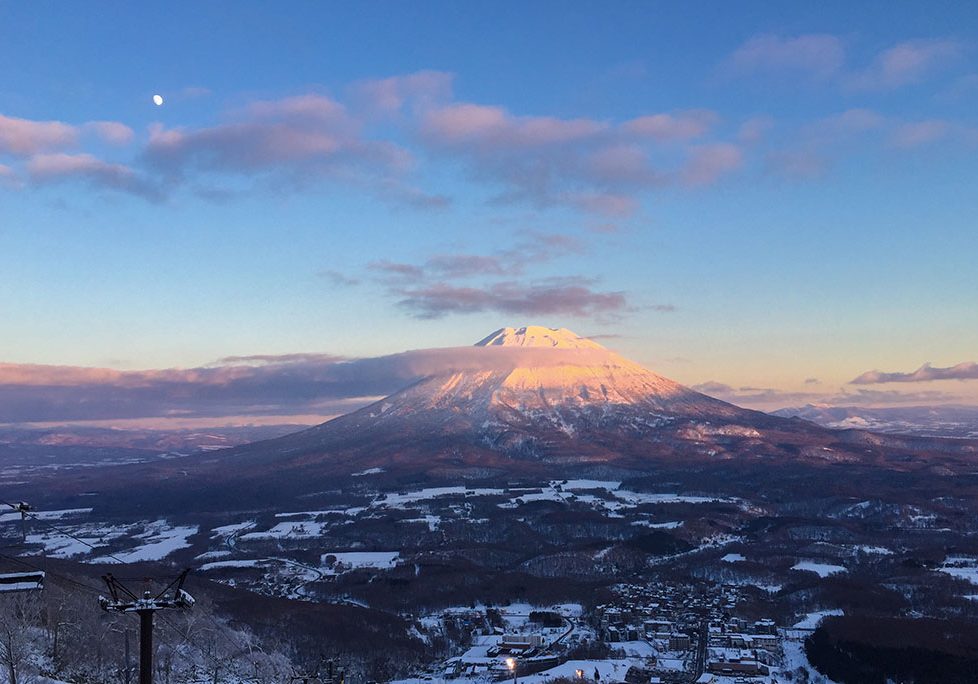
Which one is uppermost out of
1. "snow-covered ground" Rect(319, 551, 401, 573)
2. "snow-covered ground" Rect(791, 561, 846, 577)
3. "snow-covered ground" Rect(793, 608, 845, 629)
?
"snow-covered ground" Rect(793, 608, 845, 629)

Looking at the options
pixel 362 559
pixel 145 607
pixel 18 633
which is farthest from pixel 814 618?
pixel 145 607

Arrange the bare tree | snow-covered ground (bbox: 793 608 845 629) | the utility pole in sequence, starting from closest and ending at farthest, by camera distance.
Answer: the utility pole < the bare tree < snow-covered ground (bbox: 793 608 845 629)

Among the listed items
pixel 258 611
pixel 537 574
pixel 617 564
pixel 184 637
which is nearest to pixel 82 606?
pixel 184 637

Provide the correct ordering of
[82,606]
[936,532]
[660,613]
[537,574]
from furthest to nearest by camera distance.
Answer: [936,532] → [537,574] → [660,613] → [82,606]

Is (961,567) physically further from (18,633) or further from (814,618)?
(18,633)

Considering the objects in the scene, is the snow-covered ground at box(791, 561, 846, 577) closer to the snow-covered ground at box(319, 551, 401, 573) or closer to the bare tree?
the snow-covered ground at box(319, 551, 401, 573)

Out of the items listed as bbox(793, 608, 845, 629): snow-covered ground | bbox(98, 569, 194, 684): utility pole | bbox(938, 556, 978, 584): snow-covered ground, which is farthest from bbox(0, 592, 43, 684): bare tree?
bbox(938, 556, 978, 584): snow-covered ground

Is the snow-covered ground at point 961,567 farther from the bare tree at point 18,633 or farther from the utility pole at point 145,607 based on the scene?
the utility pole at point 145,607

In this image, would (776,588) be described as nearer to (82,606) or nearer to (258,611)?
(258,611)

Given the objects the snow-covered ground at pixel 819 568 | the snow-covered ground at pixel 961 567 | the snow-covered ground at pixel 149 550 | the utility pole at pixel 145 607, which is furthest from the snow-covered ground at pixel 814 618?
the snow-covered ground at pixel 149 550

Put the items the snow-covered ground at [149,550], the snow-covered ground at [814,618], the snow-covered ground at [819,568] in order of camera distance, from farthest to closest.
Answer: the snow-covered ground at [149,550], the snow-covered ground at [819,568], the snow-covered ground at [814,618]

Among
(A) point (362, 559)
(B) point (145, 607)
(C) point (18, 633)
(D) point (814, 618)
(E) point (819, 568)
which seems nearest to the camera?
(B) point (145, 607)
